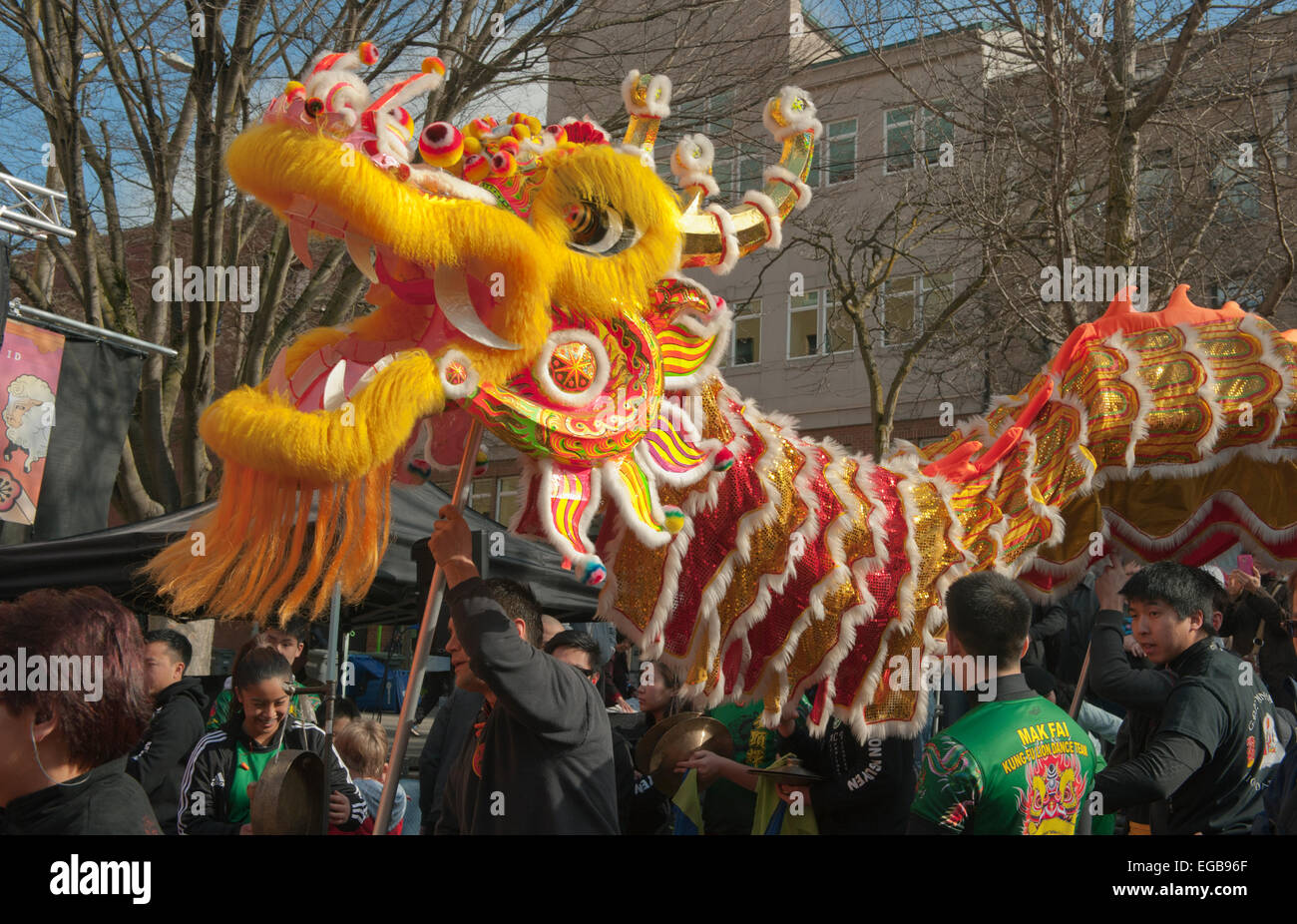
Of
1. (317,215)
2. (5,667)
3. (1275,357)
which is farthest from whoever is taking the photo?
(1275,357)

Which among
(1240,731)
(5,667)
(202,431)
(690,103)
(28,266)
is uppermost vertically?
(690,103)

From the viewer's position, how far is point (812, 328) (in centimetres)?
1973

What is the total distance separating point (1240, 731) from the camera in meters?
3.40

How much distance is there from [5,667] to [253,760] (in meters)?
2.32

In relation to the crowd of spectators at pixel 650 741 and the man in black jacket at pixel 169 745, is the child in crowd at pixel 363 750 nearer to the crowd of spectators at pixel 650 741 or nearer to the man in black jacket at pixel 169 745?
the crowd of spectators at pixel 650 741

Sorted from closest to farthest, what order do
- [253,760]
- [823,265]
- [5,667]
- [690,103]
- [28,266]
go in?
[5,667]
[253,760]
[690,103]
[28,266]
[823,265]

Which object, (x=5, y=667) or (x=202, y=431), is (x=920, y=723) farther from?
(x=5, y=667)

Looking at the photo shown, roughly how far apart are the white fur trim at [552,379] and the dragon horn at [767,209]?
0.35 metres

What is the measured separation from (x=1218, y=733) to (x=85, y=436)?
569cm

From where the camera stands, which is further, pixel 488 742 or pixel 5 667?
pixel 488 742

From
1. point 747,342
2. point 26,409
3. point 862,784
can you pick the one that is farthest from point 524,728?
point 747,342

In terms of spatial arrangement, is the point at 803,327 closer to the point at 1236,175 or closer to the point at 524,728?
the point at 1236,175

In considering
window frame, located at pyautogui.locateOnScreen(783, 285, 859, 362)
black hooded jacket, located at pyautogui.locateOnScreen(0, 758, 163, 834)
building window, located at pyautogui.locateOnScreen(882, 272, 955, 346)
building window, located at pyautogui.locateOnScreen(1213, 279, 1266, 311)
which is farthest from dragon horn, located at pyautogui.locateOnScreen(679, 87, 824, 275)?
window frame, located at pyautogui.locateOnScreen(783, 285, 859, 362)

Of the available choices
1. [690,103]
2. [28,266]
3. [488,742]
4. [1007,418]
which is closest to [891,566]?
[1007,418]
